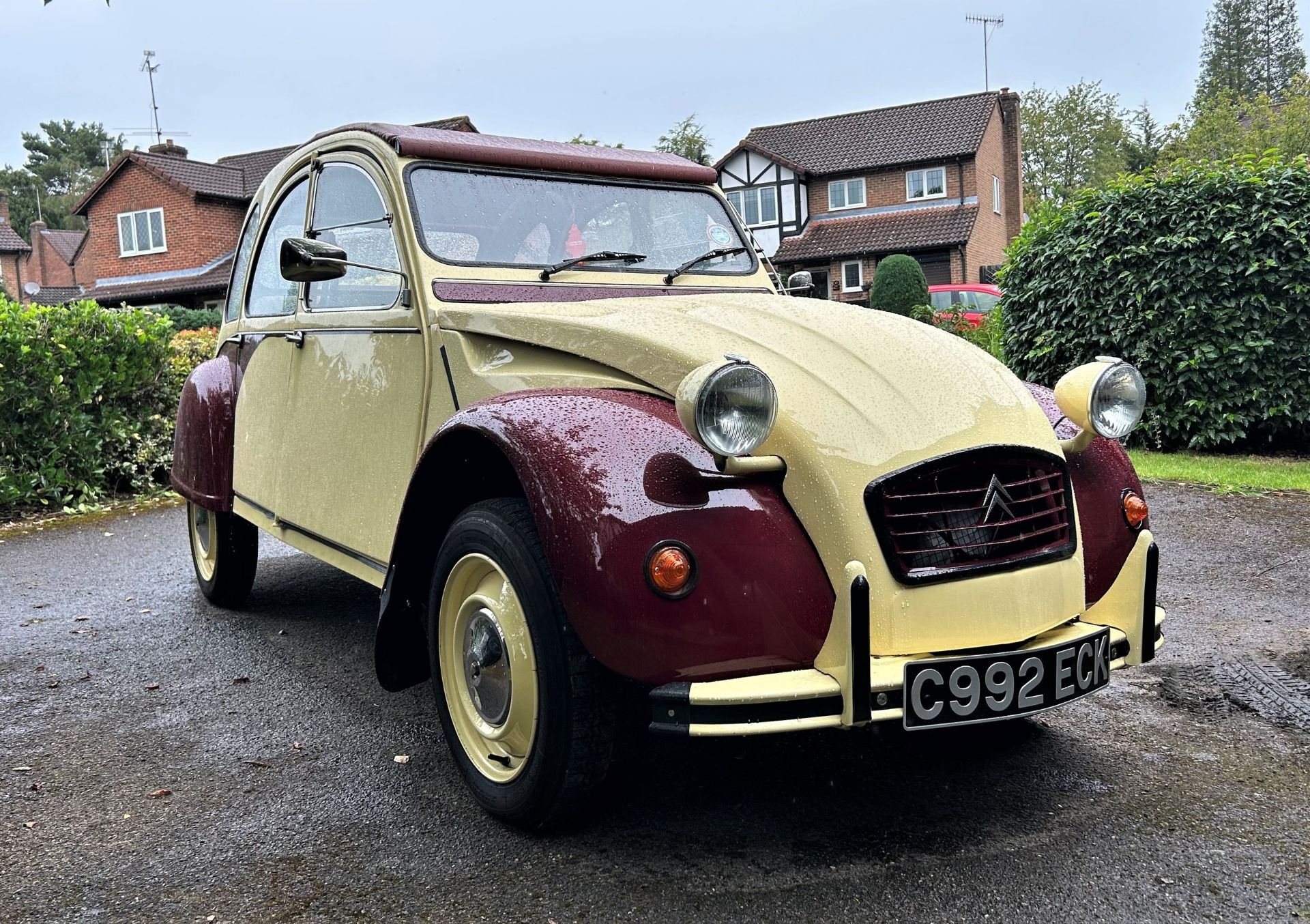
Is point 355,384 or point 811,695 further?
point 355,384

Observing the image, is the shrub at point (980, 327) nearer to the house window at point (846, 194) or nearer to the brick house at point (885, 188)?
the brick house at point (885, 188)

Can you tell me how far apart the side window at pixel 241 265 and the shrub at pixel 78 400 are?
13.0 feet

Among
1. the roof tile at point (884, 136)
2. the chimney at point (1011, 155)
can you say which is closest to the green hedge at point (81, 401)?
the roof tile at point (884, 136)

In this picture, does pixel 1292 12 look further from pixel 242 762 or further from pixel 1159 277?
pixel 242 762

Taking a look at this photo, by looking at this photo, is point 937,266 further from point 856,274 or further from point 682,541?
point 682,541

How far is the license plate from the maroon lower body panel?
26cm

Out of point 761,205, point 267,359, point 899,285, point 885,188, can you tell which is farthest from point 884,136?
point 267,359

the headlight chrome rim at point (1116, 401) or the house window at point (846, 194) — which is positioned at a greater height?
the house window at point (846, 194)

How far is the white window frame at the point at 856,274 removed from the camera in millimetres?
36500

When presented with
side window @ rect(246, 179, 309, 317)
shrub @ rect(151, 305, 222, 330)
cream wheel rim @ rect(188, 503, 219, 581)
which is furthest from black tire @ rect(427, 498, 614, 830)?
shrub @ rect(151, 305, 222, 330)

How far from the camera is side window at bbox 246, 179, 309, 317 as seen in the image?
14.8ft

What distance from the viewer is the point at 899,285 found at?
81.4 ft

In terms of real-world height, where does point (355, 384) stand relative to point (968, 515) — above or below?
above

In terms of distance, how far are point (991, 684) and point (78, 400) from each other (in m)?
8.42
